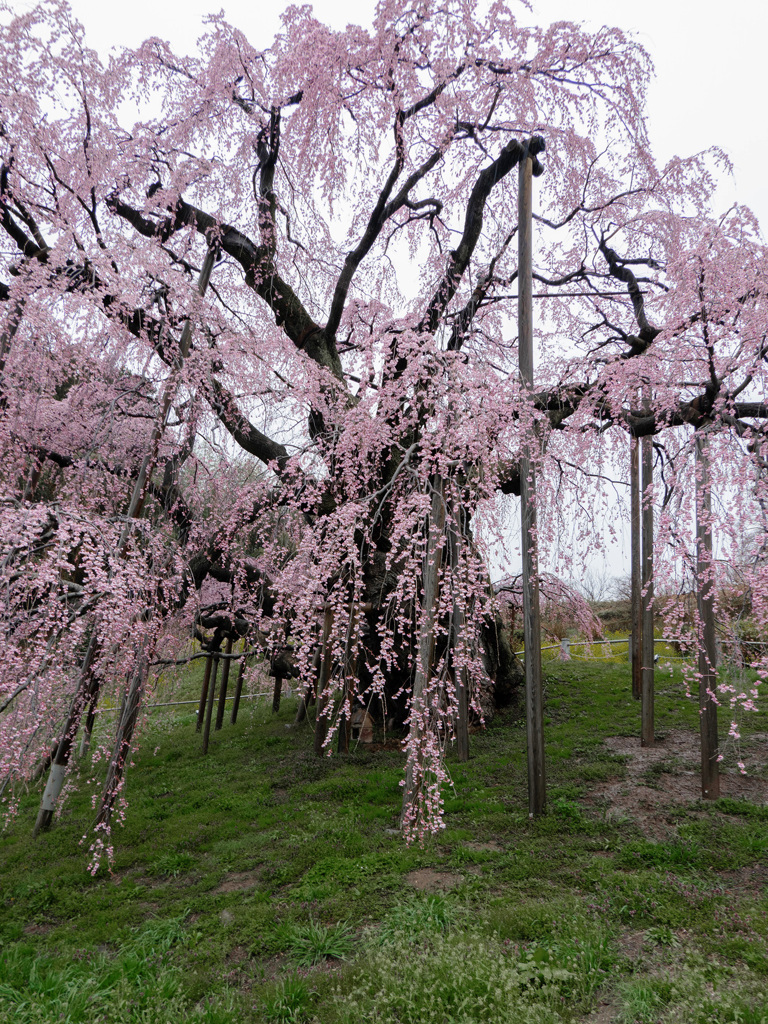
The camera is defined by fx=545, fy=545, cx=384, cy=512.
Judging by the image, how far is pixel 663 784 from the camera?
5.97m

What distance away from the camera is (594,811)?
530cm

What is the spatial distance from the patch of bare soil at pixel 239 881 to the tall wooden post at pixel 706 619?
4216 mm

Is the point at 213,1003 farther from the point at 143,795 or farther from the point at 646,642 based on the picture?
the point at 646,642

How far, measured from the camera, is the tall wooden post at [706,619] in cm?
436

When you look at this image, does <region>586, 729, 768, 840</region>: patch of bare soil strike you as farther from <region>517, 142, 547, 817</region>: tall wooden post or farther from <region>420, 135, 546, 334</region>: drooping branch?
<region>420, 135, 546, 334</region>: drooping branch

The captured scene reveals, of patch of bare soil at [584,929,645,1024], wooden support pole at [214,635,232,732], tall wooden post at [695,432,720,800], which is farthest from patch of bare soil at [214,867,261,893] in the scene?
wooden support pole at [214,635,232,732]

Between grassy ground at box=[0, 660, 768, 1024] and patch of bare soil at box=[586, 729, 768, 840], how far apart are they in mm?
105

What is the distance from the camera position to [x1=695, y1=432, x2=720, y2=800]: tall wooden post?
4.36 metres

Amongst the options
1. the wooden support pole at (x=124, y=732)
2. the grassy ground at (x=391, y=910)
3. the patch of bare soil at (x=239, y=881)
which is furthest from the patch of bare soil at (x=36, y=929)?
the patch of bare soil at (x=239, y=881)

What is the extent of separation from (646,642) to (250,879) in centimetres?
555

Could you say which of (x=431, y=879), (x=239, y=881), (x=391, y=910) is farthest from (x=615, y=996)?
(x=239, y=881)

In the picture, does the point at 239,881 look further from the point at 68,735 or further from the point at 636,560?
the point at 636,560

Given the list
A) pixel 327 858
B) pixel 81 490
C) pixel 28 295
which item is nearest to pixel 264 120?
pixel 28 295

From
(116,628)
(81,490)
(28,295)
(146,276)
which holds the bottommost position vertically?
(116,628)
